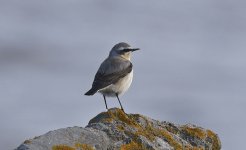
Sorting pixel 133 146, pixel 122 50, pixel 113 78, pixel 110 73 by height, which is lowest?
pixel 133 146

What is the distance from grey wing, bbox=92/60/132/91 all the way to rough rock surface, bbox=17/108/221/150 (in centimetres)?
318

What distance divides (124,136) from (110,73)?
4.72 m

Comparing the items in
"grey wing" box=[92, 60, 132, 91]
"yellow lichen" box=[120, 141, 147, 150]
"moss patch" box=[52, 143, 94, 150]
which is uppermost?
"grey wing" box=[92, 60, 132, 91]

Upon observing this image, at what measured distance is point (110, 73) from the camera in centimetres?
1489

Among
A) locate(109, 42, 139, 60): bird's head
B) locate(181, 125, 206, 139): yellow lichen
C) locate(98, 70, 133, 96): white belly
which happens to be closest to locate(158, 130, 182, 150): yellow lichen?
locate(181, 125, 206, 139): yellow lichen

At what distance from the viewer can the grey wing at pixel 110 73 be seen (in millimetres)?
14414

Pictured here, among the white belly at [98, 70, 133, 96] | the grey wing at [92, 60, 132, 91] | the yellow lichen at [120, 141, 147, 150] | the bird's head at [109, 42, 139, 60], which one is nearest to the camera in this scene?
the yellow lichen at [120, 141, 147, 150]

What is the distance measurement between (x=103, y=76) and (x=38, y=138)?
5.23 metres

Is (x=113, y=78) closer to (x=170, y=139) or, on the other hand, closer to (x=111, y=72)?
(x=111, y=72)

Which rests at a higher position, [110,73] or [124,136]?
[110,73]

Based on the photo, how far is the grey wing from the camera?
1441cm

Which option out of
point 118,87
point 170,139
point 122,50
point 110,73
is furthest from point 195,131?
point 122,50

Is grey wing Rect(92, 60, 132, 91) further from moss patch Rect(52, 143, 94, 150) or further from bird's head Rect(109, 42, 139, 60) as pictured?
moss patch Rect(52, 143, 94, 150)

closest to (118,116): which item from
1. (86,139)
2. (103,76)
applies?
(86,139)
